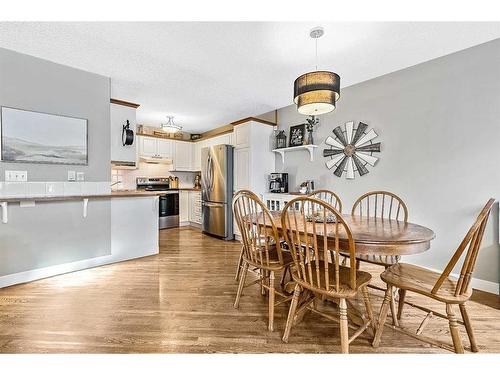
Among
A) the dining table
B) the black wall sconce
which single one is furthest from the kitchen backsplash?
the dining table

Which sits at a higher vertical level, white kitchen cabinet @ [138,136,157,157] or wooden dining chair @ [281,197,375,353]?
white kitchen cabinet @ [138,136,157,157]

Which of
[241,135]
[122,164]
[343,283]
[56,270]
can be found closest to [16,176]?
[56,270]

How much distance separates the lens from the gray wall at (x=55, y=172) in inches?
95.0

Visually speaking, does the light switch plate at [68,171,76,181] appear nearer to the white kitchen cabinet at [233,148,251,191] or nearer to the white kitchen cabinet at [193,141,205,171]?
the white kitchen cabinet at [233,148,251,191]

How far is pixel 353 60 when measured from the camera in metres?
2.58

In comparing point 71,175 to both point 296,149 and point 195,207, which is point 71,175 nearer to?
point 195,207

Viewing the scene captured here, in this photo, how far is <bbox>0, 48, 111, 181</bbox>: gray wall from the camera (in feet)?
8.00

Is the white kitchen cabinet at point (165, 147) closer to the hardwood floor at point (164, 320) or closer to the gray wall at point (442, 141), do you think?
the hardwood floor at point (164, 320)

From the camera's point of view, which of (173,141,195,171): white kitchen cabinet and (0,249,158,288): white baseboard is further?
(173,141,195,171): white kitchen cabinet

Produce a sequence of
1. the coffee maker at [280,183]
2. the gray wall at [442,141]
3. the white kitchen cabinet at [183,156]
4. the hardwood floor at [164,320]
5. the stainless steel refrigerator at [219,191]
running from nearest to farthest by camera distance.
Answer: the hardwood floor at [164,320] < the gray wall at [442,141] < the coffee maker at [280,183] < the stainless steel refrigerator at [219,191] < the white kitchen cabinet at [183,156]

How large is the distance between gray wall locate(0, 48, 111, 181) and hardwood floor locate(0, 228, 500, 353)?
3.93ft

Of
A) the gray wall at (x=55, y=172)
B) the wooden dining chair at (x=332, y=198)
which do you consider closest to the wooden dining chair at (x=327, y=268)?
the wooden dining chair at (x=332, y=198)

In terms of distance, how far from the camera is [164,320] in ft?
5.81

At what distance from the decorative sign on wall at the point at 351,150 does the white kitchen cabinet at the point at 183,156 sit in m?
3.40
